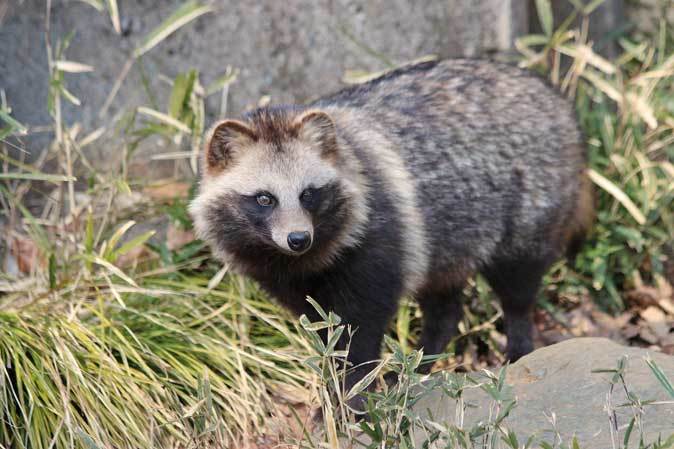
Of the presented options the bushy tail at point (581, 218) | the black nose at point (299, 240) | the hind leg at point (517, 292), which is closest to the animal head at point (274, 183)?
the black nose at point (299, 240)

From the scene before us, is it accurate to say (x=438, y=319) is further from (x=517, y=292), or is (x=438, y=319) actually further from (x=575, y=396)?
(x=575, y=396)

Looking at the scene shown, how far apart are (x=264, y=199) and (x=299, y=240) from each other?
298 mm

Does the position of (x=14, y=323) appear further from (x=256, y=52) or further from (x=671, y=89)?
(x=671, y=89)

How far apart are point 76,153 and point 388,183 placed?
6.04 feet

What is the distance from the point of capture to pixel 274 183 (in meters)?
3.57

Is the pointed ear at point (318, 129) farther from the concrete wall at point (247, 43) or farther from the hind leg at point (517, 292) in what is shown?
the concrete wall at point (247, 43)

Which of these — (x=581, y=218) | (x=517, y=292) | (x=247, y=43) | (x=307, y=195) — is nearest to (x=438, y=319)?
(x=517, y=292)

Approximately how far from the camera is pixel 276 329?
4656 mm

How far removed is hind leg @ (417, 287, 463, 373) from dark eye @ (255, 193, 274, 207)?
4.79 feet

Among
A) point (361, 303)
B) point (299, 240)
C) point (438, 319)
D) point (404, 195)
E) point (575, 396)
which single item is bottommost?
point (438, 319)

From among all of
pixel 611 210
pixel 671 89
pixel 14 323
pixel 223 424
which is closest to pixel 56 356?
pixel 14 323

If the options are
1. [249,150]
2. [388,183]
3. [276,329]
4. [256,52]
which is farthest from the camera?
[256,52]

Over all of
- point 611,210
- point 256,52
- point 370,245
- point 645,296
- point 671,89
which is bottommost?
point 645,296

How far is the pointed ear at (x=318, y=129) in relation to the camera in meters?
3.65
